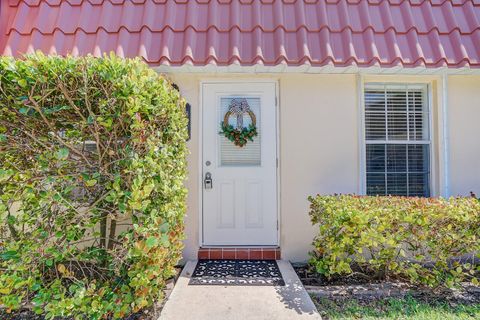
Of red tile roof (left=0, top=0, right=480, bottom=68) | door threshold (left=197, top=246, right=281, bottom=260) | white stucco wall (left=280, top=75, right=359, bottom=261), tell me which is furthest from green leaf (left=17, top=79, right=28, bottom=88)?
white stucco wall (left=280, top=75, right=359, bottom=261)

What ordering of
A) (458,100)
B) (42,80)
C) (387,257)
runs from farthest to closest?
(458,100)
(387,257)
(42,80)

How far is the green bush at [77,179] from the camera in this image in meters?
2.62

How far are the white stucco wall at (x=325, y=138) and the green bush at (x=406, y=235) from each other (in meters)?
0.84

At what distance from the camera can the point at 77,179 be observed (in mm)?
2725

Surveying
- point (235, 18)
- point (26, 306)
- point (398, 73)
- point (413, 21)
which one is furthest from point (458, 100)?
point (26, 306)

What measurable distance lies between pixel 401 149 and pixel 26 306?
5.04m

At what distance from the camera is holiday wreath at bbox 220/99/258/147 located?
4.33 m

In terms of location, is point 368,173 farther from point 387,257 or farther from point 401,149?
point 387,257

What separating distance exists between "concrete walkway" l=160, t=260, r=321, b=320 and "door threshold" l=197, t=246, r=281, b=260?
2.31 feet

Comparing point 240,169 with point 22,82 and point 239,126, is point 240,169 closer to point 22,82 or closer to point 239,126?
point 239,126

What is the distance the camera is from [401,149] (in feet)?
14.6

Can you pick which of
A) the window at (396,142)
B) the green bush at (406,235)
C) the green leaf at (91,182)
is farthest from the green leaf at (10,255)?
the window at (396,142)

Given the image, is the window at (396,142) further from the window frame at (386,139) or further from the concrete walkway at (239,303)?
the concrete walkway at (239,303)

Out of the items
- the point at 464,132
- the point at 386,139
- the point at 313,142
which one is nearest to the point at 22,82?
the point at 313,142
